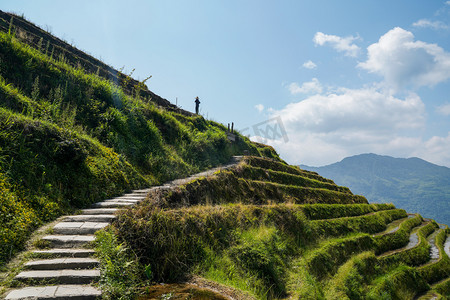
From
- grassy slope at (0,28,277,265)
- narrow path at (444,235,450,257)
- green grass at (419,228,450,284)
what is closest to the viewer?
grassy slope at (0,28,277,265)

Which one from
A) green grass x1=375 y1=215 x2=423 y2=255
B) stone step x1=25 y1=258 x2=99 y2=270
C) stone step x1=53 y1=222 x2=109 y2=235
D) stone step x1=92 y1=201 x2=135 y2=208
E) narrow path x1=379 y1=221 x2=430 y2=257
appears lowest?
narrow path x1=379 y1=221 x2=430 y2=257

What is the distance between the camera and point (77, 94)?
1131 cm

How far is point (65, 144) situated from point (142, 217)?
3.53m

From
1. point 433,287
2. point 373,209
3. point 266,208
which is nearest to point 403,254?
point 433,287

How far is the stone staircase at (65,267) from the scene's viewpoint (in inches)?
149

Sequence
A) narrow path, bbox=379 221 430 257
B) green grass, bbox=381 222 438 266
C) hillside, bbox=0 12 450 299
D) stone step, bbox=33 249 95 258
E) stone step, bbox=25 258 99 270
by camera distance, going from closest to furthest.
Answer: stone step, bbox=25 258 99 270 < stone step, bbox=33 249 95 258 < hillside, bbox=0 12 450 299 < green grass, bbox=381 222 438 266 < narrow path, bbox=379 221 430 257

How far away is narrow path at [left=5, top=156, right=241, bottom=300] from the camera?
12.4ft

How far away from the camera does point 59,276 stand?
162 inches

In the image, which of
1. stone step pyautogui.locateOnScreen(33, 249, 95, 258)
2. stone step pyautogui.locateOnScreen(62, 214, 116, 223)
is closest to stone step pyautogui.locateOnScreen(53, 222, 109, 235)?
stone step pyautogui.locateOnScreen(62, 214, 116, 223)

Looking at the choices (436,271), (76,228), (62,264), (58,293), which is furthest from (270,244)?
(436,271)

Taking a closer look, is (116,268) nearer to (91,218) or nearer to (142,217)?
(142,217)

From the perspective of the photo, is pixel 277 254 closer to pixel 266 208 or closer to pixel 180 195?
pixel 266 208

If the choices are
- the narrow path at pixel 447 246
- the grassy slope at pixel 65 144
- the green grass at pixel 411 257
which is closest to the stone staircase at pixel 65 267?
the grassy slope at pixel 65 144

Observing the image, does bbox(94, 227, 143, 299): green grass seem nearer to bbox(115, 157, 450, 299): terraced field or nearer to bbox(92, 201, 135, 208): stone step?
bbox(115, 157, 450, 299): terraced field
